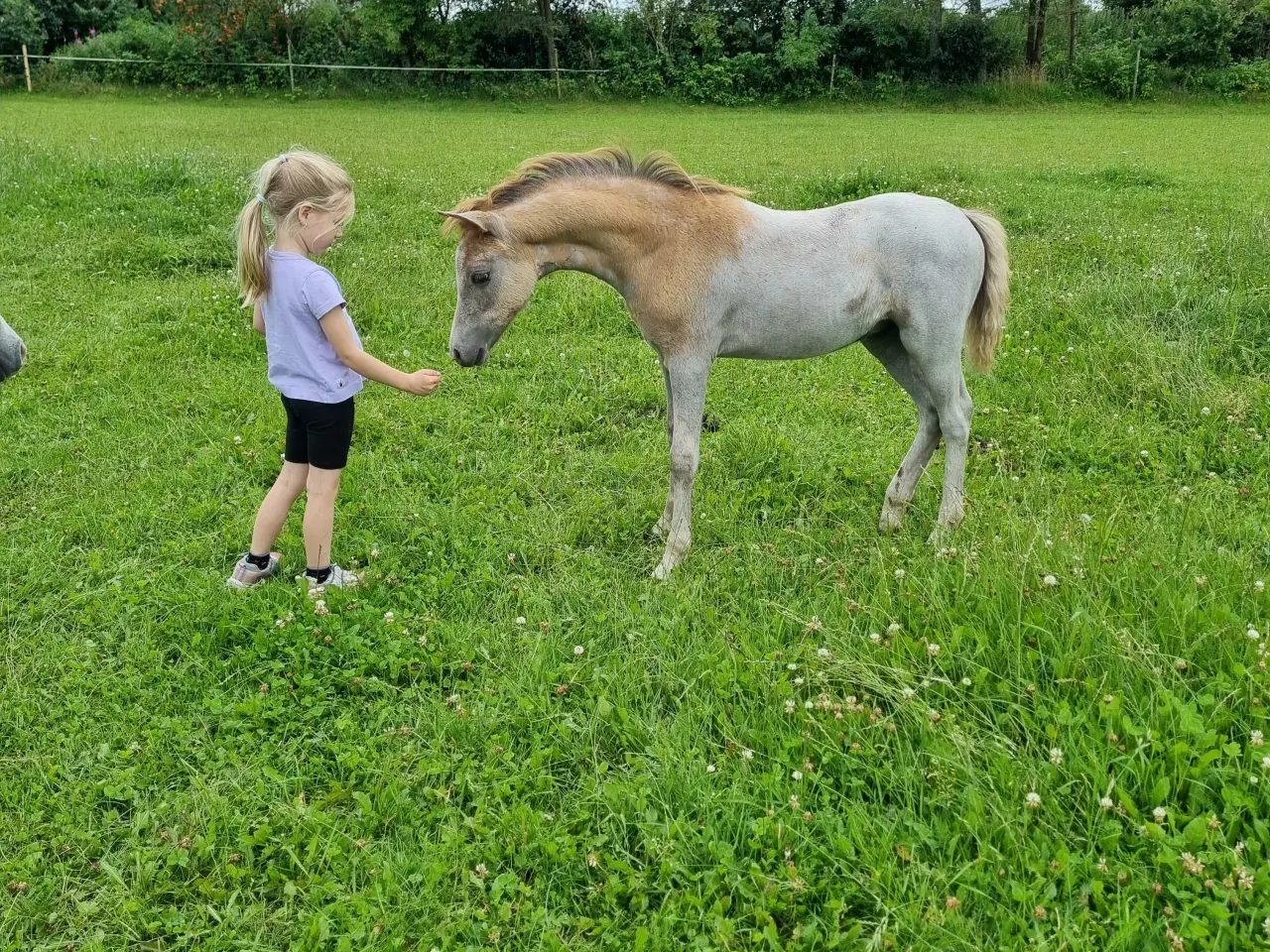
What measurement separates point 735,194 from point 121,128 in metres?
20.0

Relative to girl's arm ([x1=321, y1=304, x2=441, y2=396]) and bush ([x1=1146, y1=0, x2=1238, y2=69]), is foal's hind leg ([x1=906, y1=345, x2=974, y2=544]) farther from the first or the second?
bush ([x1=1146, y1=0, x2=1238, y2=69])

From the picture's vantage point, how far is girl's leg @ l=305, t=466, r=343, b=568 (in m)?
4.04

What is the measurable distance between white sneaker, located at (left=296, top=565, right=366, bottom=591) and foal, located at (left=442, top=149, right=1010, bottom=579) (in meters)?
1.15

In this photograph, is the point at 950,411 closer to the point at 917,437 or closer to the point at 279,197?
the point at 917,437

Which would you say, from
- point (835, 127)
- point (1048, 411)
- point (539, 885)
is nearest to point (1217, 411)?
point (1048, 411)

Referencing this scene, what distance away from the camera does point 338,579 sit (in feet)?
13.7

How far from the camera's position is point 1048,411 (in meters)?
5.85

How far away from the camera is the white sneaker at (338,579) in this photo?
404 cm

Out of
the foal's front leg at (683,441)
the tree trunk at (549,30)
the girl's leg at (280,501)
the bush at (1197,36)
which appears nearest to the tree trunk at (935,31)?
the bush at (1197,36)

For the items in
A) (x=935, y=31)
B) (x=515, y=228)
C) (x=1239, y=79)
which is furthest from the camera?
(x=935, y=31)

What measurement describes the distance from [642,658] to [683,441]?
4.11ft

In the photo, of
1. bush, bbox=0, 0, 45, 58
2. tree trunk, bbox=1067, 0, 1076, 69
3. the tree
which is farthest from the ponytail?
bush, bbox=0, 0, 45, 58

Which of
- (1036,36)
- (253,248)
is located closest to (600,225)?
(253,248)

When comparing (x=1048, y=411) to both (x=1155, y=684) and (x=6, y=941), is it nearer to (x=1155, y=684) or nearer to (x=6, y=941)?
(x=1155, y=684)
